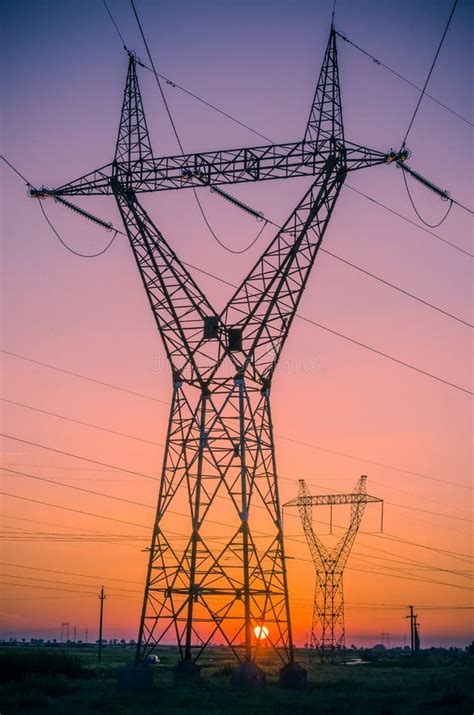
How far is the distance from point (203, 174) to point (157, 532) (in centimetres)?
1481

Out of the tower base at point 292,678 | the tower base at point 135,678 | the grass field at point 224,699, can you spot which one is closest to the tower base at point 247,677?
the grass field at point 224,699

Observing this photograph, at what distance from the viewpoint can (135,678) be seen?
38000 millimetres

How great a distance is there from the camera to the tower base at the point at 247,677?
36.3m

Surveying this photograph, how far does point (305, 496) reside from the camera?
88.7 m

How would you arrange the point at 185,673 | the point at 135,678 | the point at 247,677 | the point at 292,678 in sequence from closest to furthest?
the point at 247,677, the point at 135,678, the point at 185,673, the point at 292,678

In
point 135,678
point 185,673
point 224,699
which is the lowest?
point 224,699

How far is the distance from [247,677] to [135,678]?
193 inches

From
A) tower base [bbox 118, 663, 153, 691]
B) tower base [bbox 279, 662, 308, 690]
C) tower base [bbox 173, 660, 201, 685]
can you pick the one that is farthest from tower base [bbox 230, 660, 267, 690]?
tower base [bbox 118, 663, 153, 691]

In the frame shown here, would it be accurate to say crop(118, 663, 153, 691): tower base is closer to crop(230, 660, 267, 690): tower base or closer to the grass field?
the grass field

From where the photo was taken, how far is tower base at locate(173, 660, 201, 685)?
38.2 metres

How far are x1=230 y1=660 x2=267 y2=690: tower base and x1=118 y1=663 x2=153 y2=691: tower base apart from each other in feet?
12.3

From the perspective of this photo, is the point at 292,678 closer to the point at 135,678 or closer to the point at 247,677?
the point at 247,677

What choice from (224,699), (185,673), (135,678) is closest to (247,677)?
(224,699)

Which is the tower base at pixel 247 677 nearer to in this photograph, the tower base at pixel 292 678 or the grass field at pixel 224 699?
the grass field at pixel 224 699
